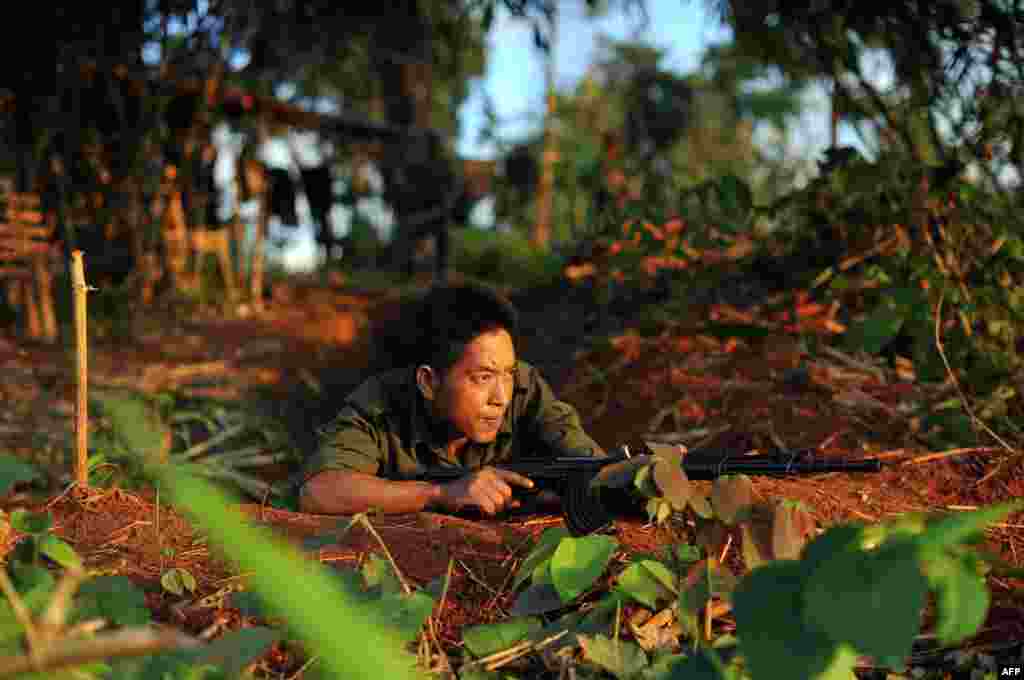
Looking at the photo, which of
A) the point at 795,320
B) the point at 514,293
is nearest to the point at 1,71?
the point at 514,293

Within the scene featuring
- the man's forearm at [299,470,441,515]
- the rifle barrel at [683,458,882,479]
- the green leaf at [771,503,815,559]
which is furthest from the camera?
the man's forearm at [299,470,441,515]

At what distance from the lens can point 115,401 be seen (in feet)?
2.35

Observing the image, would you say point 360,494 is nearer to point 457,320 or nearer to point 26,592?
point 457,320

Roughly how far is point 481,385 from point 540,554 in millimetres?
999

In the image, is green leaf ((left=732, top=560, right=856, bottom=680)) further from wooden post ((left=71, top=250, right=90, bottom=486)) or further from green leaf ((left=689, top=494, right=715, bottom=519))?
wooden post ((left=71, top=250, right=90, bottom=486))

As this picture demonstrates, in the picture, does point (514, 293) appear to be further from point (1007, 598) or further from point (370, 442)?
point (1007, 598)

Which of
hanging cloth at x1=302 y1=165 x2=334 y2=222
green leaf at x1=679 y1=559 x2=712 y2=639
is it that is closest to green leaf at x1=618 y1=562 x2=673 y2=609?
green leaf at x1=679 y1=559 x2=712 y2=639

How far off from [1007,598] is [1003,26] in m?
3.20

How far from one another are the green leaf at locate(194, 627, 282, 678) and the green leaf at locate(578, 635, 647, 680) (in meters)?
0.58

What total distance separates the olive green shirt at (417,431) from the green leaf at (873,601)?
5.75 feet

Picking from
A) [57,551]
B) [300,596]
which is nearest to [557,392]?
[57,551]

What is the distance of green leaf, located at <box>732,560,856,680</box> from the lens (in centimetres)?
121

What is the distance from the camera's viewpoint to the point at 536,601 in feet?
6.02

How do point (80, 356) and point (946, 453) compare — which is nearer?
point (80, 356)
